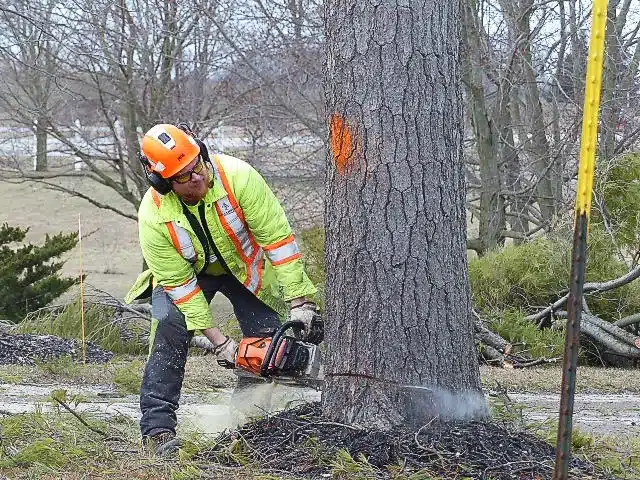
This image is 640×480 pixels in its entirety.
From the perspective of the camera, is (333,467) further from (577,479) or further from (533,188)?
(533,188)

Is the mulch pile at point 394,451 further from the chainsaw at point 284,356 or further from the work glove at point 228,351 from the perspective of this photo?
the work glove at point 228,351

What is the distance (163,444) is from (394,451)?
52.0 inches

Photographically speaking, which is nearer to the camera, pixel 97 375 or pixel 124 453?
pixel 124 453

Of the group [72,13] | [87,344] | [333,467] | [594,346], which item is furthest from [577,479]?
[72,13]

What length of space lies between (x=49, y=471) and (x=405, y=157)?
212cm

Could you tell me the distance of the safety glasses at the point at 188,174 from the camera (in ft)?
16.6

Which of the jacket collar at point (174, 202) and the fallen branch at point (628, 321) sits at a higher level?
the jacket collar at point (174, 202)

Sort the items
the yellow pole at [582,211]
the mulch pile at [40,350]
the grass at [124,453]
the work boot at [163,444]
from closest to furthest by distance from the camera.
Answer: the yellow pole at [582,211]
the grass at [124,453]
the work boot at [163,444]
the mulch pile at [40,350]

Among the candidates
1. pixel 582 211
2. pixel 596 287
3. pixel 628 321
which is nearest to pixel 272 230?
pixel 582 211

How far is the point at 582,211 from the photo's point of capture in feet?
9.04

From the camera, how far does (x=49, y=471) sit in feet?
14.0

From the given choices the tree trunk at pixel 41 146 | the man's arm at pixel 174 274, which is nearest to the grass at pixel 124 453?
the man's arm at pixel 174 274

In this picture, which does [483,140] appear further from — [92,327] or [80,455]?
[80,455]

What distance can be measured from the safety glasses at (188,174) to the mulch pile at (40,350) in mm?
5111
